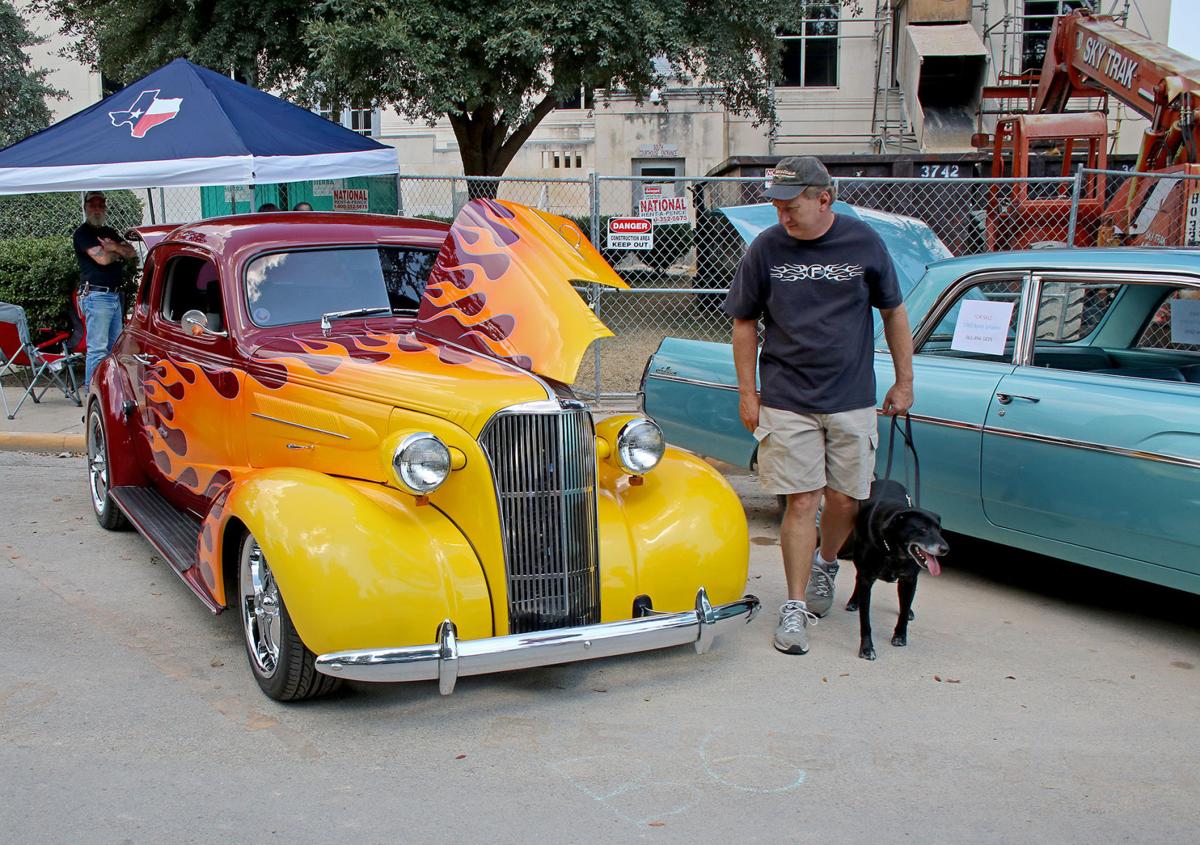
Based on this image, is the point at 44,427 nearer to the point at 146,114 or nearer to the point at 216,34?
the point at 146,114

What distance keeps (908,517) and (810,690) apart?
0.78 metres

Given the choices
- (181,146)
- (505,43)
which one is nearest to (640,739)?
(181,146)

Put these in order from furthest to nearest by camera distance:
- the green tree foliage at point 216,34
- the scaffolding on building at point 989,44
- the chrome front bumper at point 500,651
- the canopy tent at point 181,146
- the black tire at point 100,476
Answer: the scaffolding on building at point 989,44
the green tree foliage at point 216,34
the canopy tent at point 181,146
the black tire at point 100,476
the chrome front bumper at point 500,651

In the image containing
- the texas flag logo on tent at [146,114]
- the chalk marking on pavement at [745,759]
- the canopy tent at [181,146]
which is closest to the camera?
the chalk marking on pavement at [745,759]

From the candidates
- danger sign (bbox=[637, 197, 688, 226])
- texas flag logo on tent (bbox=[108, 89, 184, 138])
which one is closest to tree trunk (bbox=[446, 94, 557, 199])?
danger sign (bbox=[637, 197, 688, 226])

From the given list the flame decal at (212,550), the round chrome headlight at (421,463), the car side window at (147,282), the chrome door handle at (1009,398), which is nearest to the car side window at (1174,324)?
the chrome door handle at (1009,398)

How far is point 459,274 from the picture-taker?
475 centimetres

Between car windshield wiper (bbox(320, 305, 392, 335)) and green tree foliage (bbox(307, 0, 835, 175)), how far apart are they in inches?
297

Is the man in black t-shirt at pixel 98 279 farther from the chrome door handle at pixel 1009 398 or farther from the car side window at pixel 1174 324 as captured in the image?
the car side window at pixel 1174 324

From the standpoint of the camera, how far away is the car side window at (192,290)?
5.11m

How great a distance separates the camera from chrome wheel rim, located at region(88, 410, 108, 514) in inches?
248

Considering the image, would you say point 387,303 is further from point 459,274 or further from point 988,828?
point 988,828

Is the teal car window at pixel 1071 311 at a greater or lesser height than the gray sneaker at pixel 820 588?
greater

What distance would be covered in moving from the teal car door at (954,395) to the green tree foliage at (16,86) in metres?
24.6
